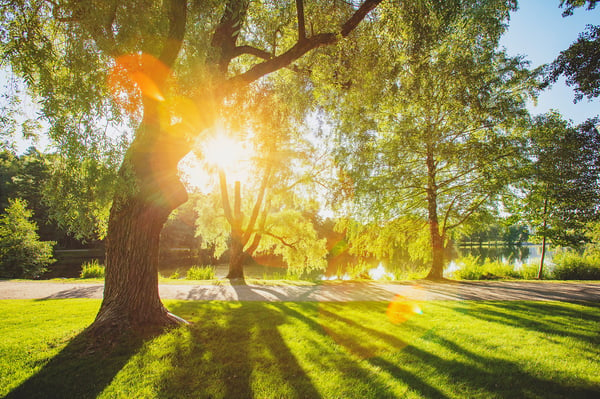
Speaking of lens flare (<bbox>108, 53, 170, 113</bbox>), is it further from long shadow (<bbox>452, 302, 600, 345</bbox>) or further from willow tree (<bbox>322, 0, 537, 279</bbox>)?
long shadow (<bbox>452, 302, 600, 345</bbox>)

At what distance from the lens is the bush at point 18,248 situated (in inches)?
504

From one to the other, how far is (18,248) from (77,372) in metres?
15.2

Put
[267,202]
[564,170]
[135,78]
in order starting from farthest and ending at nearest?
[267,202], [564,170], [135,78]

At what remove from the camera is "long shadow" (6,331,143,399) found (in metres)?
2.90

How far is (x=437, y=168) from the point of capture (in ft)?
42.8

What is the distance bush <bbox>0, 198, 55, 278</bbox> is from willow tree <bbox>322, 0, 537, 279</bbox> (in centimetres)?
1686

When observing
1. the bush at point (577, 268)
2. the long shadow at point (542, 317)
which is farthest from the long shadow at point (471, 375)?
the bush at point (577, 268)

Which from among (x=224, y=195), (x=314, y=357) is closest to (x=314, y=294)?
(x=314, y=357)

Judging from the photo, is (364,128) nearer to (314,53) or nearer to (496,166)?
(314,53)

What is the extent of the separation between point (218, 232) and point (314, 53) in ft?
37.6

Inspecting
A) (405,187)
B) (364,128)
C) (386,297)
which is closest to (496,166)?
(405,187)

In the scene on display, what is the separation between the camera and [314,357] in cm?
377

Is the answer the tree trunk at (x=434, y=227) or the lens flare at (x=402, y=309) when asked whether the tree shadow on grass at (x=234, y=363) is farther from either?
the tree trunk at (x=434, y=227)

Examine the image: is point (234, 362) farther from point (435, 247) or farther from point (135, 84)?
point (435, 247)
